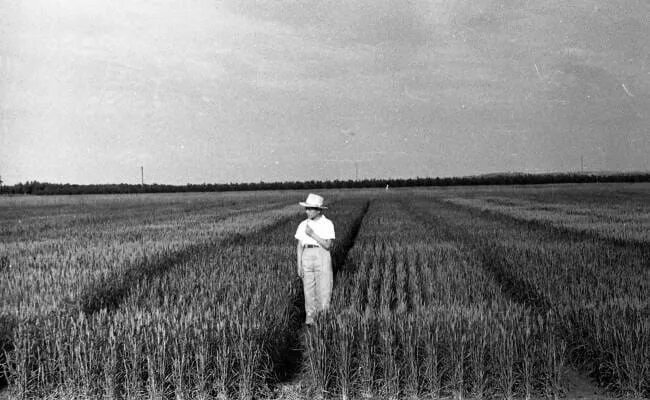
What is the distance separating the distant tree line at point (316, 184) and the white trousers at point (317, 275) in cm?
8421

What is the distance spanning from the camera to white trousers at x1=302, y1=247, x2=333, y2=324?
7332 mm

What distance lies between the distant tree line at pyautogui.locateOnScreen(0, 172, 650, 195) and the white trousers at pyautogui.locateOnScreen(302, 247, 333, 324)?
3316 inches

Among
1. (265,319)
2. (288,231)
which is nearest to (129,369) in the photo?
(265,319)

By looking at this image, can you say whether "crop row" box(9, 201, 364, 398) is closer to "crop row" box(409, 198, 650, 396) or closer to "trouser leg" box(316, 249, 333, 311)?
"trouser leg" box(316, 249, 333, 311)

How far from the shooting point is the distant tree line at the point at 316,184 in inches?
3474

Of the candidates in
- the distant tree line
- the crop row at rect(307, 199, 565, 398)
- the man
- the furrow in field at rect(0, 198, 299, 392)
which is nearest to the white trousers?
the man

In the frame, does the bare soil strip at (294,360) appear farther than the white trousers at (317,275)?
No

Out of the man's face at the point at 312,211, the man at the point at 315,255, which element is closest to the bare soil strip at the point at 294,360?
the man at the point at 315,255

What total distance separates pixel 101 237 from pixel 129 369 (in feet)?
43.3

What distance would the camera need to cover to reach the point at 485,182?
9131 cm

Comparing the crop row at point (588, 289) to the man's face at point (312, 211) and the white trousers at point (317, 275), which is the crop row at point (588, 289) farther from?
the man's face at point (312, 211)

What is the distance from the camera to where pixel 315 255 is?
734 centimetres

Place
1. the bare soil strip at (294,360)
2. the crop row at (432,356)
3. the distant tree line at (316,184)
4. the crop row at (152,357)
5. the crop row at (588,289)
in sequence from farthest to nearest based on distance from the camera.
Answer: the distant tree line at (316,184)
the bare soil strip at (294,360)
the crop row at (588,289)
the crop row at (432,356)
the crop row at (152,357)

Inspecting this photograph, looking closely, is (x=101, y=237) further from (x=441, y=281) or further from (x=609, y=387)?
(x=609, y=387)
